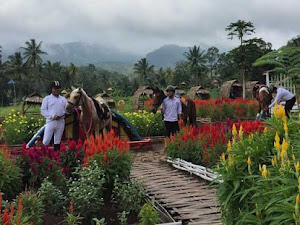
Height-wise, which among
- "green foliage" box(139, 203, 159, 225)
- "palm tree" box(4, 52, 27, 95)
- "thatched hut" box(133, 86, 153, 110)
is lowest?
"green foliage" box(139, 203, 159, 225)

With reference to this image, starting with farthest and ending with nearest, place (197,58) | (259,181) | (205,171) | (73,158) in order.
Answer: (197,58), (205,171), (73,158), (259,181)

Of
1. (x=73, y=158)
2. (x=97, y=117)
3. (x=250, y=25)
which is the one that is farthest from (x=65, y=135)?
(x=250, y=25)

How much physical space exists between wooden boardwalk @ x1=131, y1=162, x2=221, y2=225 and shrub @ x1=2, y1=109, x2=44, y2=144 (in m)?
5.82

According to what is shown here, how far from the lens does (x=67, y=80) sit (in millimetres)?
56750

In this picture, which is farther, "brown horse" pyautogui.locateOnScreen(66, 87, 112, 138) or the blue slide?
the blue slide

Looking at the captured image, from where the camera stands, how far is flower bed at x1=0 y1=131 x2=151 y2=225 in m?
4.38

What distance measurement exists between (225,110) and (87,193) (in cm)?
1397

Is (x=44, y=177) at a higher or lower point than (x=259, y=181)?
lower

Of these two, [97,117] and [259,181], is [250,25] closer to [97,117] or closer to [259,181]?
[97,117]

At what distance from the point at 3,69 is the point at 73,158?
55.7 m

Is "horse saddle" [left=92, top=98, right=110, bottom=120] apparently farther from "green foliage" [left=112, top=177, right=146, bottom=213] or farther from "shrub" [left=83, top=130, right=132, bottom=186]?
"green foliage" [left=112, top=177, right=146, bottom=213]

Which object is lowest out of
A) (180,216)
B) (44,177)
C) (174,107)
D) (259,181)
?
(180,216)

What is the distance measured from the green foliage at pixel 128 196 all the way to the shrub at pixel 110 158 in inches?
6.0

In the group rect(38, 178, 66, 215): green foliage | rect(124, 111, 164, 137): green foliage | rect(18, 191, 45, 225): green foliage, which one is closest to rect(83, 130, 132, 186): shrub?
rect(38, 178, 66, 215): green foliage
